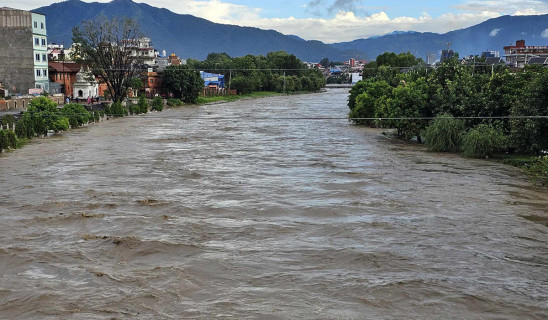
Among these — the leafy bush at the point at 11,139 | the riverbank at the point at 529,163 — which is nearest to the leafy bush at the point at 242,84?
the riverbank at the point at 529,163

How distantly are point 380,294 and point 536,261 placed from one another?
4469mm

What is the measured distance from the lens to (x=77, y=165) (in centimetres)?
2634

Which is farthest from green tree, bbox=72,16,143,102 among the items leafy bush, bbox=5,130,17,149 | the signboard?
leafy bush, bbox=5,130,17,149

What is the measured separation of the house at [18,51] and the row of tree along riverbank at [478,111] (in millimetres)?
39694

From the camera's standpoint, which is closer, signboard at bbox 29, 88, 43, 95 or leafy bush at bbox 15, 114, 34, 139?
leafy bush at bbox 15, 114, 34, 139

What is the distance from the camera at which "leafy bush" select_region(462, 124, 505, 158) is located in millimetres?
27777

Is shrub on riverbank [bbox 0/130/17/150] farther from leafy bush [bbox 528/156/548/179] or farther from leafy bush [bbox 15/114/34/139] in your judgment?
leafy bush [bbox 528/156/548/179]

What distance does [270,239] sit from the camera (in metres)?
15.0

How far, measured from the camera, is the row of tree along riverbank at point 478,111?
83.3ft

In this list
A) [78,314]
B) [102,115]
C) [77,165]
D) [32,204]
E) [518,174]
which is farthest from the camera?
[102,115]

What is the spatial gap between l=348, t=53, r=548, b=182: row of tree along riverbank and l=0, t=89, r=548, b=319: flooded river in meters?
1.67

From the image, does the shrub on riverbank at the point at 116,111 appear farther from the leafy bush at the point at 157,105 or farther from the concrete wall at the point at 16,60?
the concrete wall at the point at 16,60

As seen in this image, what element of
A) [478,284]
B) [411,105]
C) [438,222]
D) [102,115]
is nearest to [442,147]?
[411,105]

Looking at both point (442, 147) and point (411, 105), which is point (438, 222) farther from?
point (411, 105)
